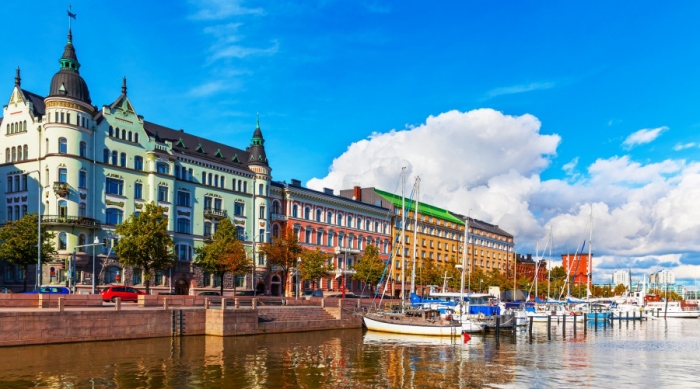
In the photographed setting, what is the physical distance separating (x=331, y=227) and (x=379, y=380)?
7074 centimetres

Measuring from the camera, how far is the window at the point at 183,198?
267ft

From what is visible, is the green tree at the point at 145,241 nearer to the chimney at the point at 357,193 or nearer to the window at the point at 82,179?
the window at the point at 82,179

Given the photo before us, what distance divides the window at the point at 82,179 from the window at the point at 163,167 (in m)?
9.50

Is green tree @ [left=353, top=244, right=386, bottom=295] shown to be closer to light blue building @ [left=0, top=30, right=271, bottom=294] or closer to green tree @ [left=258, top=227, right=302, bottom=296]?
green tree @ [left=258, top=227, right=302, bottom=296]

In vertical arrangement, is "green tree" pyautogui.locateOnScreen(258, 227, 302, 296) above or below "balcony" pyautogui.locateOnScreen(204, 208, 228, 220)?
below

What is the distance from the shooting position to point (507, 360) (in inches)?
1721

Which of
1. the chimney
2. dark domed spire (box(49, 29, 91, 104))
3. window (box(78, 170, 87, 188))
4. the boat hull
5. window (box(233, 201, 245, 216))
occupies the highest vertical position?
dark domed spire (box(49, 29, 91, 104))

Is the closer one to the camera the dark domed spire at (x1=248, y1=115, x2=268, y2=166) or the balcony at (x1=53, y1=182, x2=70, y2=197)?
the balcony at (x1=53, y1=182, x2=70, y2=197)

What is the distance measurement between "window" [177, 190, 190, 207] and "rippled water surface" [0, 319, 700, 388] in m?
31.9

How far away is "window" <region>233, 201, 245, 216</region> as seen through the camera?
88812mm

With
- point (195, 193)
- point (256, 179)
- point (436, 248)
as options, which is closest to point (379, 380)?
point (195, 193)

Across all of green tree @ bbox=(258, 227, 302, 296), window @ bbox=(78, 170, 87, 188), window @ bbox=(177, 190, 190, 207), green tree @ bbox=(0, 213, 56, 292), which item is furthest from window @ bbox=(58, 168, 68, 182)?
green tree @ bbox=(258, 227, 302, 296)

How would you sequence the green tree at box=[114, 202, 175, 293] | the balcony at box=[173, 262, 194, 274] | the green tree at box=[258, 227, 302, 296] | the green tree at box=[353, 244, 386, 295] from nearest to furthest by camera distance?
the green tree at box=[114, 202, 175, 293], the balcony at box=[173, 262, 194, 274], the green tree at box=[258, 227, 302, 296], the green tree at box=[353, 244, 386, 295]

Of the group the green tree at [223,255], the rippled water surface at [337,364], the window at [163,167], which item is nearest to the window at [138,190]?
Answer: the window at [163,167]
